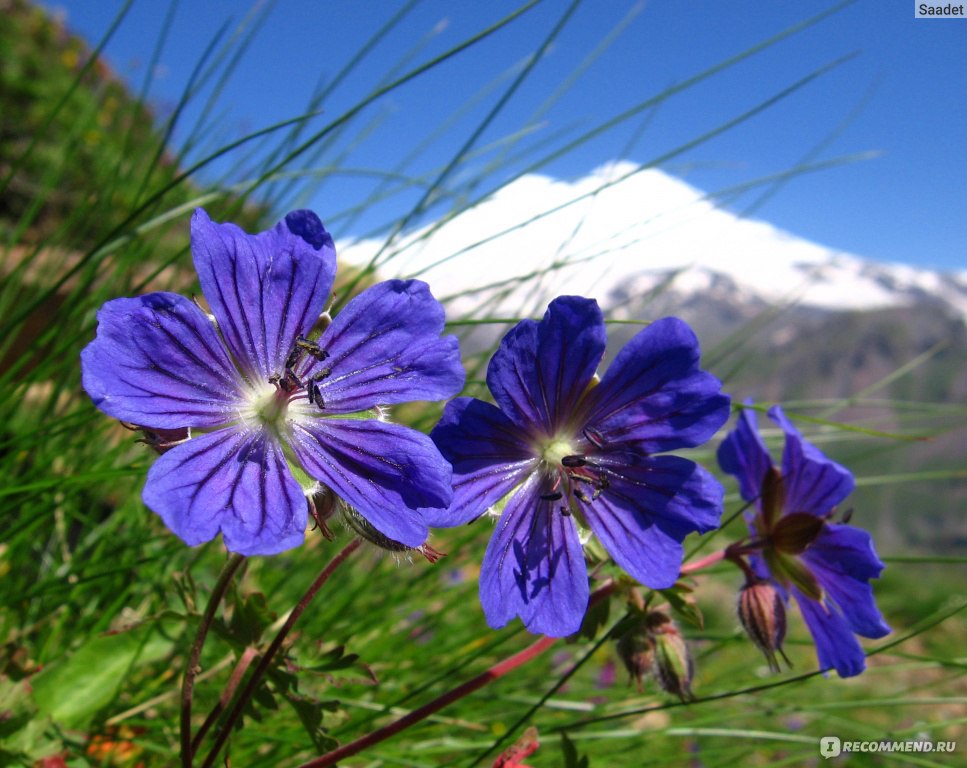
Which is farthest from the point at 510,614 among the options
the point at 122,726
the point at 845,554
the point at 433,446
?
the point at 122,726

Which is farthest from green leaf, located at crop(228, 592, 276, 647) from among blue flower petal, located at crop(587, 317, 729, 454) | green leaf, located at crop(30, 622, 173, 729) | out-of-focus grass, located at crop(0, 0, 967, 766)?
blue flower petal, located at crop(587, 317, 729, 454)

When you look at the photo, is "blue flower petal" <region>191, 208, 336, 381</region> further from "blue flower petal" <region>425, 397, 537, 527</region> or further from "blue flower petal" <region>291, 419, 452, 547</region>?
"blue flower petal" <region>425, 397, 537, 527</region>

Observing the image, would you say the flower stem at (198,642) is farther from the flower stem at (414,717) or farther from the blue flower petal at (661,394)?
the blue flower petal at (661,394)

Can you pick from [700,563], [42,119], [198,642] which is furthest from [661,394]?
[42,119]

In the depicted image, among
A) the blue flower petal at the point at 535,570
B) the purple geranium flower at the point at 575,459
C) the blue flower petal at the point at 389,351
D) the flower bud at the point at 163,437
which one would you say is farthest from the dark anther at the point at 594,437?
the flower bud at the point at 163,437

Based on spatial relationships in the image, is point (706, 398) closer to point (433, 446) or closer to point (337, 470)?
point (433, 446)

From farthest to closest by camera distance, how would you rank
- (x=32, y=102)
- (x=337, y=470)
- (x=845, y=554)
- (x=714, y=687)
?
(x=32, y=102)
(x=714, y=687)
(x=845, y=554)
(x=337, y=470)
